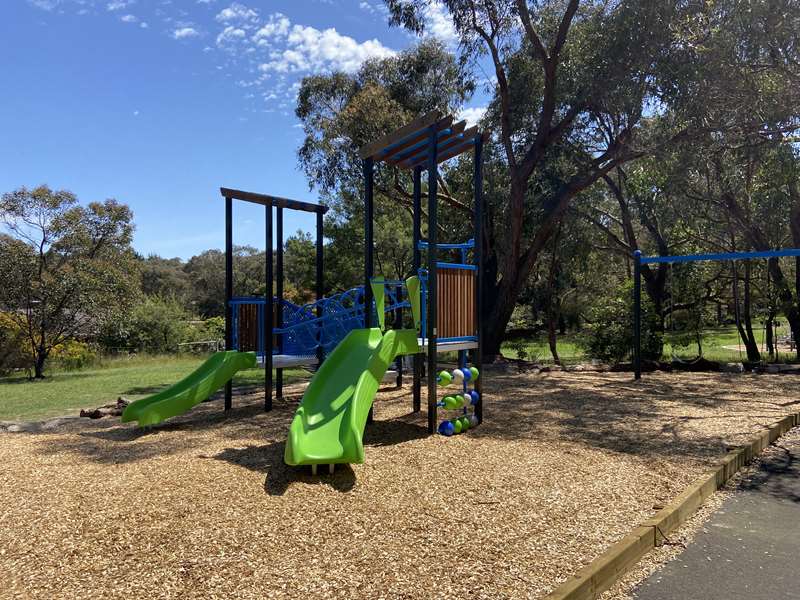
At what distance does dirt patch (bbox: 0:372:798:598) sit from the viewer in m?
3.19

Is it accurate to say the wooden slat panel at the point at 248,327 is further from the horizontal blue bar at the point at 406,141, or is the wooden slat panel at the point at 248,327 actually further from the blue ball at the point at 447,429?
the blue ball at the point at 447,429

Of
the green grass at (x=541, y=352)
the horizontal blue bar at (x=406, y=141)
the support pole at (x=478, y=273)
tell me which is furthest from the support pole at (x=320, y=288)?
the green grass at (x=541, y=352)

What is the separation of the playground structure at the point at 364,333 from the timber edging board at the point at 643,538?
2.12 metres

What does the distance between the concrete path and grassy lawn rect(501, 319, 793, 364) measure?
14.1 metres

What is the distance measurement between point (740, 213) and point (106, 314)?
21006 millimetres

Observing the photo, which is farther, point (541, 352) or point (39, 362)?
point (541, 352)

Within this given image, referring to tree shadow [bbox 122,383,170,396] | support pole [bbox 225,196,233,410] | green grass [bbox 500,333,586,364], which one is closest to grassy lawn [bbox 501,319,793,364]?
green grass [bbox 500,333,586,364]

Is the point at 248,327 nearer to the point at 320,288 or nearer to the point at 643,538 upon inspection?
the point at 320,288

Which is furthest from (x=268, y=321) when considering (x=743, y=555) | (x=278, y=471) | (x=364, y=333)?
(x=743, y=555)

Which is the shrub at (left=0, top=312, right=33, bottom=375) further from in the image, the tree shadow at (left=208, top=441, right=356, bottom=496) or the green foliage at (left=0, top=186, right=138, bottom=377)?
the tree shadow at (left=208, top=441, right=356, bottom=496)

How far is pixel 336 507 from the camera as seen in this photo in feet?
13.9

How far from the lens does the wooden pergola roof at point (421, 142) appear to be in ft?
22.2

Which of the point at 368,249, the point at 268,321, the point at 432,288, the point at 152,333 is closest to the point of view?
the point at 432,288

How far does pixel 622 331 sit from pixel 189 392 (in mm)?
12684
